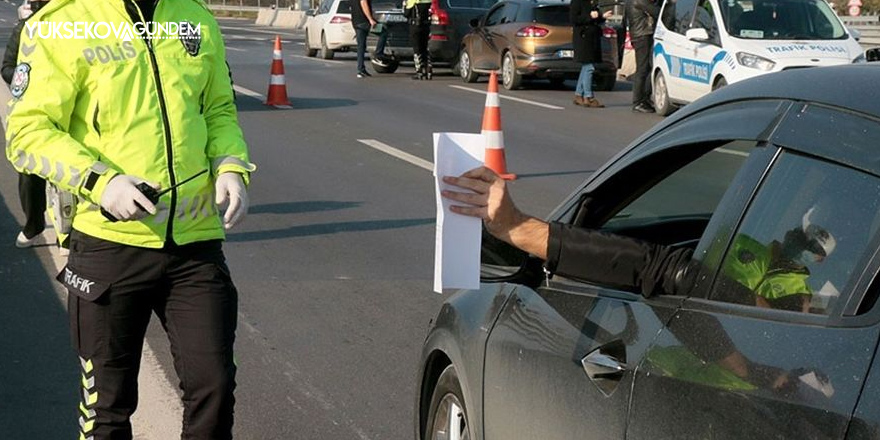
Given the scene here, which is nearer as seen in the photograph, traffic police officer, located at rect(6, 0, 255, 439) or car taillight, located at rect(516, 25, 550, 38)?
traffic police officer, located at rect(6, 0, 255, 439)

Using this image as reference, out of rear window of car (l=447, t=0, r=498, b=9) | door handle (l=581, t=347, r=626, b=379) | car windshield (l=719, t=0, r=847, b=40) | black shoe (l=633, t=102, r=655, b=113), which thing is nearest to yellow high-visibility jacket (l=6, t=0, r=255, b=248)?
door handle (l=581, t=347, r=626, b=379)

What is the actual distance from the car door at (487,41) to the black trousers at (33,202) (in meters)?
14.6

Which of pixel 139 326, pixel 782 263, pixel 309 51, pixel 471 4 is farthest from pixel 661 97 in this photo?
pixel 782 263

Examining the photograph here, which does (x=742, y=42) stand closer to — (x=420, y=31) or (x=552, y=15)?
(x=552, y=15)

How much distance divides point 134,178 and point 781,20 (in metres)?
14.7

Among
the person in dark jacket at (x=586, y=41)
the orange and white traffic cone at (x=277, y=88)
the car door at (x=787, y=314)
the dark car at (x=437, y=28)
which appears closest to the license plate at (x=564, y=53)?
the person in dark jacket at (x=586, y=41)

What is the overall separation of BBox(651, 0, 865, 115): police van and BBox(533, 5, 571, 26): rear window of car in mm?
3764

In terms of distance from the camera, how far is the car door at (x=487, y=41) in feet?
76.2

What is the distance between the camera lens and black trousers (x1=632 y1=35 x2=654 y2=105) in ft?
63.3

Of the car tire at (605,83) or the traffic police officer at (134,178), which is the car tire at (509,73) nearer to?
the car tire at (605,83)

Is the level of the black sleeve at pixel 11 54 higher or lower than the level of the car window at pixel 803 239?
lower

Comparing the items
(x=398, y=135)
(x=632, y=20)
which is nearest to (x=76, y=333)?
(x=398, y=135)

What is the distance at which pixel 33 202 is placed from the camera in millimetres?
Answer: 9070

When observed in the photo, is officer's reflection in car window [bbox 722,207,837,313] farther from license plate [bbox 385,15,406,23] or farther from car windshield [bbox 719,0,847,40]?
license plate [bbox 385,15,406,23]
